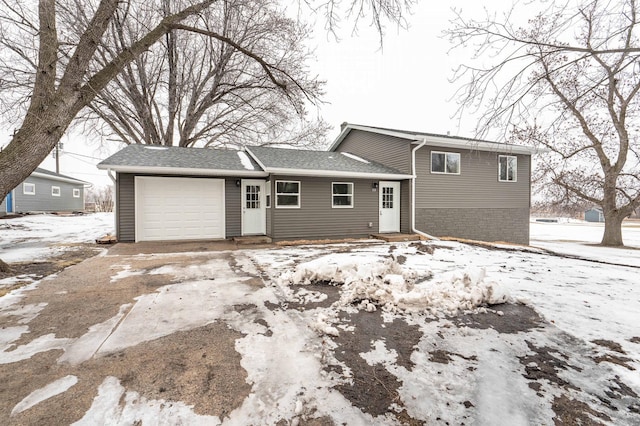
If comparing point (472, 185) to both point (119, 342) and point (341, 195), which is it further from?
point (119, 342)

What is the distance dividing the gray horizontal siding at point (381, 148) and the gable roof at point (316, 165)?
1.06 ft

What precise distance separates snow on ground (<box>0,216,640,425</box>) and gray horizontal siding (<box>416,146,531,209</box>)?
20.2 ft

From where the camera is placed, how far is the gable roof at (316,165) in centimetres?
948

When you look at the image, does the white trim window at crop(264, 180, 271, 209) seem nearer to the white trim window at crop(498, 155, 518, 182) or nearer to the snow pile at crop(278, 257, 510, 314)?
the snow pile at crop(278, 257, 510, 314)

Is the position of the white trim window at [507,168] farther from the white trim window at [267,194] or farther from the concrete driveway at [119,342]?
the concrete driveway at [119,342]

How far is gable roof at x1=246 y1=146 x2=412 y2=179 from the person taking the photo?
9484 mm

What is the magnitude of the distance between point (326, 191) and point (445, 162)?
5.07 m

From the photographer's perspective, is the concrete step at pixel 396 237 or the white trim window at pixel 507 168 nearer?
the concrete step at pixel 396 237

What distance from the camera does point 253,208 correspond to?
10.6 meters

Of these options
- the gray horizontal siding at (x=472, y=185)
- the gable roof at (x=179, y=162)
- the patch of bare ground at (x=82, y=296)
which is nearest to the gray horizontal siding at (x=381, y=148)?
the gray horizontal siding at (x=472, y=185)

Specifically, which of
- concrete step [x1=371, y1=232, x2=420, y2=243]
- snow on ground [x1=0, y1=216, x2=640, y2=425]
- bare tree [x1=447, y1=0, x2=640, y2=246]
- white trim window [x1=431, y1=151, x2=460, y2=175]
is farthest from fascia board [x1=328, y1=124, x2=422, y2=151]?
snow on ground [x1=0, y1=216, x2=640, y2=425]

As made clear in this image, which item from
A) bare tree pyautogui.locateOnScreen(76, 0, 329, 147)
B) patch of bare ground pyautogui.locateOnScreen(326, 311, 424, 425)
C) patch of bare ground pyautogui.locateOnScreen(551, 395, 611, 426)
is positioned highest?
bare tree pyautogui.locateOnScreen(76, 0, 329, 147)

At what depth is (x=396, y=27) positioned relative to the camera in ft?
18.7

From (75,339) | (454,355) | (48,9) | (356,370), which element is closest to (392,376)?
(356,370)
